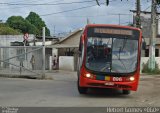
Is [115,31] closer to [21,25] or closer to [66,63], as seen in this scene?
[66,63]

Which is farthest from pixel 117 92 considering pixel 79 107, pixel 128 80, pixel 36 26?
pixel 36 26

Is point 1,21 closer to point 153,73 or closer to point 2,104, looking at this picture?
point 153,73

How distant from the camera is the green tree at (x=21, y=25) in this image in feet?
272

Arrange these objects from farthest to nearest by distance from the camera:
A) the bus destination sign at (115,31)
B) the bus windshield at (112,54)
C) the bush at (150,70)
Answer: the bush at (150,70) < the bus destination sign at (115,31) < the bus windshield at (112,54)

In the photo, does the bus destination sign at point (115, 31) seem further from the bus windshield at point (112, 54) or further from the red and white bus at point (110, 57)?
the bus windshield at point (112, 54)

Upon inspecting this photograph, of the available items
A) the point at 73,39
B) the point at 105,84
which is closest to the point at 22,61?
the point at 105,84

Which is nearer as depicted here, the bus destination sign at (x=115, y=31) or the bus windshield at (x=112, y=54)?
the bus windshield at (x=112, y=54)

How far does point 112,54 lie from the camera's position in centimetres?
1702

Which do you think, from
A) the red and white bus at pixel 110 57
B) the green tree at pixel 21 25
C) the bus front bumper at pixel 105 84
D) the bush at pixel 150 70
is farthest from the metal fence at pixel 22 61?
the green tree at pixel 21 25

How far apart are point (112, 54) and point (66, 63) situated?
26470mm

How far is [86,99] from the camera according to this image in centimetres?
1611

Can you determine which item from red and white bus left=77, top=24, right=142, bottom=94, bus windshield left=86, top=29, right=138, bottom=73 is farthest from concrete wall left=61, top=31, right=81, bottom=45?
bus windshield left=86, top=29, right=138, bottom=73

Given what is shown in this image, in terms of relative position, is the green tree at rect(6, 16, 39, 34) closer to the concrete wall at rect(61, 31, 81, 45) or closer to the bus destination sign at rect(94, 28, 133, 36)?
the concrete wall at rect(61, 31, 81, 45)

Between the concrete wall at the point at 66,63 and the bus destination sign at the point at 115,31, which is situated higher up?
the bus destination sign at the point at 115,31
